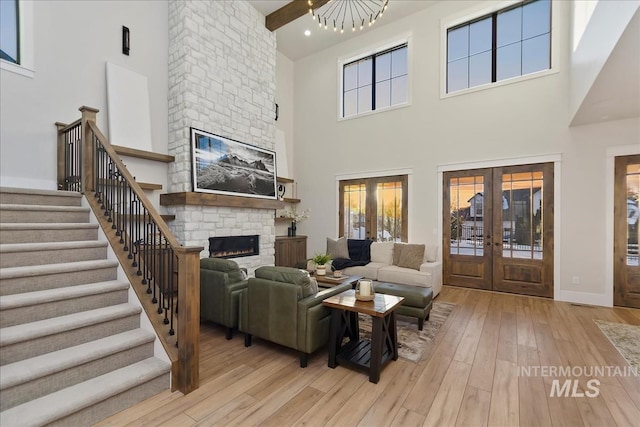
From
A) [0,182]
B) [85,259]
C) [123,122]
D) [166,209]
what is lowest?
[85,259]

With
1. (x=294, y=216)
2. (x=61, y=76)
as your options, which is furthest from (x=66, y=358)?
(x=294, y=216)

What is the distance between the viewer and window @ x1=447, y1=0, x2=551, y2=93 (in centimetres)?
530

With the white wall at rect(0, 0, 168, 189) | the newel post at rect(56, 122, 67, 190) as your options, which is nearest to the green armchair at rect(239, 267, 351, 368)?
the newel post at rect(56, 122, 67, 190)

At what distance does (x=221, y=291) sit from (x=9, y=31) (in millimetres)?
4068

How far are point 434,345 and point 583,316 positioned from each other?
2.63 meters

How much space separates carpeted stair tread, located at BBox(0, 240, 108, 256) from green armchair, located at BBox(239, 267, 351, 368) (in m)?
1.56

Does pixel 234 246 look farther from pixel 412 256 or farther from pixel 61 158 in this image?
pixel 412 256

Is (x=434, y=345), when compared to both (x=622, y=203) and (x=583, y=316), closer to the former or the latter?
(x=583, y=316)

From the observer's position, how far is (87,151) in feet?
11.1

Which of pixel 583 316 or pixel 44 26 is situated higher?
pixel 44 26

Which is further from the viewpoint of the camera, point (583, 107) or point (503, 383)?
point (583, 107)

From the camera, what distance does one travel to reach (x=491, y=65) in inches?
226

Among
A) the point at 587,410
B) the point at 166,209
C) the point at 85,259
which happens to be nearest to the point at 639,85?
the point at 587,410

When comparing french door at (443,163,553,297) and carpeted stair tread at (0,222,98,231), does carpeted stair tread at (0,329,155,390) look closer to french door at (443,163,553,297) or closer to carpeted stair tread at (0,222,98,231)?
carpeted stair tread at (0,222,98,231)
